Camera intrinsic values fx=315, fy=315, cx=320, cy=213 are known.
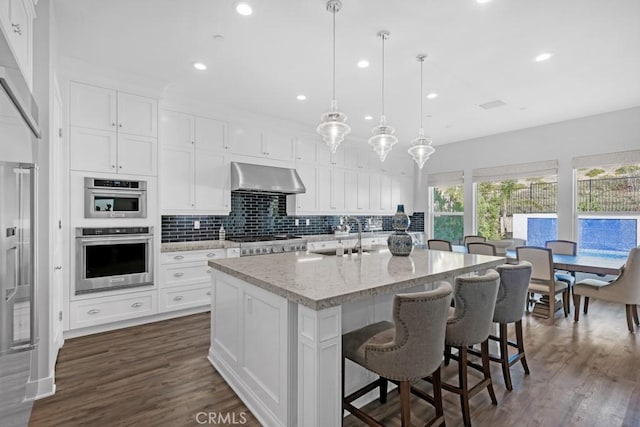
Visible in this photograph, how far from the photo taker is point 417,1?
2301mm

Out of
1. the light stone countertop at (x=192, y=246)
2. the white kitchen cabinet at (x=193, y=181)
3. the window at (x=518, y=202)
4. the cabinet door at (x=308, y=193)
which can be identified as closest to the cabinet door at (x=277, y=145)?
the cabinet door at (x=308, y=193)

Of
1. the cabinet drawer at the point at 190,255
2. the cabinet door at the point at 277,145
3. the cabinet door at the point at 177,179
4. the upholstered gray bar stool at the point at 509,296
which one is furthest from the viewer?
the cabinet door at the point at 277,145

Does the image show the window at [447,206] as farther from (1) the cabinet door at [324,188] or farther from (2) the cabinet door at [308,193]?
(2) the cabinet door at [308,193]

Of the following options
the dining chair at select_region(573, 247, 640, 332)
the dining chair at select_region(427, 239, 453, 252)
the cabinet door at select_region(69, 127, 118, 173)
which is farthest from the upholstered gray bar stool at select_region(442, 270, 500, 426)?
the cabinet door at select_region(69, 127, 118, 173)

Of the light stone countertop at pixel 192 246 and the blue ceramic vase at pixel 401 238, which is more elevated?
the blue ceramic vase at pixel 401 238

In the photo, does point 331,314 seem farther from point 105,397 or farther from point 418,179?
point 418,179

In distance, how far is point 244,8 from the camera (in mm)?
2377

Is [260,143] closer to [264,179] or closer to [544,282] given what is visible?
[264,179]

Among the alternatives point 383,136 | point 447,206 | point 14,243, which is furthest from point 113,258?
point 447,206

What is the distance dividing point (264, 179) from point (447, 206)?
4.48 m

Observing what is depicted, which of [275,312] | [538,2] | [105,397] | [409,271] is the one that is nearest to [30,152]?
[275,312]

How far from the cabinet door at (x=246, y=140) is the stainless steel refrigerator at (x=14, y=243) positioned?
3.20 metres

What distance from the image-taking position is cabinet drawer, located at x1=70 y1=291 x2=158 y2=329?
3.30 metres

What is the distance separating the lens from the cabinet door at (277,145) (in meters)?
5.09
